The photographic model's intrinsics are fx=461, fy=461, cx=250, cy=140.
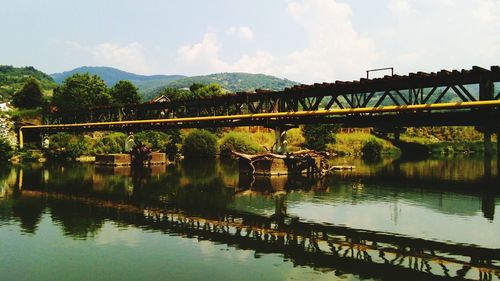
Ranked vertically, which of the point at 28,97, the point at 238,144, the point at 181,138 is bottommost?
the point at 238,144

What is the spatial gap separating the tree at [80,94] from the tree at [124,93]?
5.69 metres

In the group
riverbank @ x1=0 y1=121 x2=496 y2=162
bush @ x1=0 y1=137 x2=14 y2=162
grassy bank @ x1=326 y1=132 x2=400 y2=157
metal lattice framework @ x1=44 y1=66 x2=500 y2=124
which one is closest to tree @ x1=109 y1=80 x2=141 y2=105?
riverbank @ x1=0 y1=121 x2=496 y2=162

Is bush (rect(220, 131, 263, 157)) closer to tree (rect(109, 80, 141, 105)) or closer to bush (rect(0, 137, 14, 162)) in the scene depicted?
tree (rect(109, 80, 141, 105))

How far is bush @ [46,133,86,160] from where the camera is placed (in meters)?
63.6

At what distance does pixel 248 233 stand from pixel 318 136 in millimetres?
63143

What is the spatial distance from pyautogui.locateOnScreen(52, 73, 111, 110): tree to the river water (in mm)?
51533

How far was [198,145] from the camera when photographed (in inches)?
2891

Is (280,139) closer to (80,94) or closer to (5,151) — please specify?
(5,151)

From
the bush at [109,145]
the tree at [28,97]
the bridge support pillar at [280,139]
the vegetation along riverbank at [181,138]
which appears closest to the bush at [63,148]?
the vegetation along riverbank at [181,138]

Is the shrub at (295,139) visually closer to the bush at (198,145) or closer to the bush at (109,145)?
the bush at (198,145)

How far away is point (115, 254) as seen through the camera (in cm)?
1511

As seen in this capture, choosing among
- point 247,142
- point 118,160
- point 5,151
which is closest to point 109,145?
point 118,160

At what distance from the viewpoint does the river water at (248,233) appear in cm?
1347

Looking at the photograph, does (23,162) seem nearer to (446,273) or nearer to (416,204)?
(416,204)
